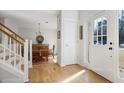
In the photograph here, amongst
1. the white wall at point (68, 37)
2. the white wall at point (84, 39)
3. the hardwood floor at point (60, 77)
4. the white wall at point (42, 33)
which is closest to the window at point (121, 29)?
the hardwood floor at point (60, 77)

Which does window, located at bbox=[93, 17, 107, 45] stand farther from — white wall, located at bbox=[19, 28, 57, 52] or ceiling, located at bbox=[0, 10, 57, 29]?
white wall, located at bbox=[19, 28, 57, 52]

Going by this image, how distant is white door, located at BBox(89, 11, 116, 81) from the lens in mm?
3650

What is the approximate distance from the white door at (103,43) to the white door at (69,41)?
1.11 m

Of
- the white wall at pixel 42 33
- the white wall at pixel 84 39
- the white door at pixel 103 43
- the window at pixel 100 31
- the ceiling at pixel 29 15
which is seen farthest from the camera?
the white wall at pixel 42 33

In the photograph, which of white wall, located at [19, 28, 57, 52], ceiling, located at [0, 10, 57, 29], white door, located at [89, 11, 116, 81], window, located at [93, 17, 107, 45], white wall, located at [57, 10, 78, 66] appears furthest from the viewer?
white wall, located at [19, 28, 57, 52]

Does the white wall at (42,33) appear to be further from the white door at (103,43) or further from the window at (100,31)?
the window at (100,31)

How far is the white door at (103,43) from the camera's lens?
3.65 meters

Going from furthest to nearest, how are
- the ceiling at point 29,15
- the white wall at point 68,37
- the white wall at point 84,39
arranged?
the ceiling at point 29,15
the white wall at point 68,37
the white wall at point 84,39

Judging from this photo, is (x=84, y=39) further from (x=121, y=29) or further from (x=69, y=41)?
(x=121, y=29)

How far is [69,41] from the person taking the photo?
6207 mm

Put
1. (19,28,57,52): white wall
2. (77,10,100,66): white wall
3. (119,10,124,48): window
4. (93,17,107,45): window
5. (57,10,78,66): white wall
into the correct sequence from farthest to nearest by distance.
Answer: (19,28,57,52): white wall, (57,10,78,66): white wall, (77,10,100,66): white wall, (93,17,107,45): window, (119,10,124,48): window

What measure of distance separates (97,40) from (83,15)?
62.5 inches

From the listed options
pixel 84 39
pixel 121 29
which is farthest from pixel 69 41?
pixel 121 29

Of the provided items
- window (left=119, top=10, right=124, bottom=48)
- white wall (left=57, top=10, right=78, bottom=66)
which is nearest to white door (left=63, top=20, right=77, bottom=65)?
white wall (left=57, top=10, right=78, bottom=66)
